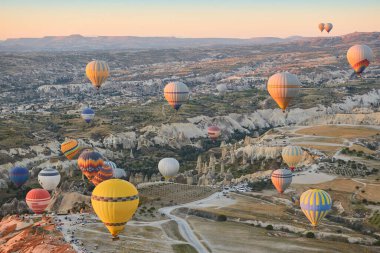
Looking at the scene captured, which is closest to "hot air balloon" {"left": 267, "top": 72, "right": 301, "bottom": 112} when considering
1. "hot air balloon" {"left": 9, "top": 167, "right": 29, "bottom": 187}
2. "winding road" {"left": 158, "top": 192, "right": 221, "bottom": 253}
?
"winding road" {"left": 158, "top": 192, "right": 221, "bottom": 253}

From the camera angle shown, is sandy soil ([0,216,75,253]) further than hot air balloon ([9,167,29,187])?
No

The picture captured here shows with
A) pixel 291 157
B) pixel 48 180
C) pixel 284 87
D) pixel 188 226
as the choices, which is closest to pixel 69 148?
pixel 48 180

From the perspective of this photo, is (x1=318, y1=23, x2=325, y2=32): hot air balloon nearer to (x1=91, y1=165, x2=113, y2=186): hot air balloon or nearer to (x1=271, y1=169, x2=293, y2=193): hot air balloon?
(x1=271, y1=169, x2=293, y2=193): hot air balloon

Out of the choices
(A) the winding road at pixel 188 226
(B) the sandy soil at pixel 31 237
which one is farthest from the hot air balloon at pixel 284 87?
(B) the sandy soil at pixel 31 237

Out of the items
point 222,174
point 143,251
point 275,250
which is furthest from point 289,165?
point 143,251

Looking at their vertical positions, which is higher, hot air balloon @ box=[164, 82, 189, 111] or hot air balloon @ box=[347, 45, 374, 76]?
hot air balloon @ box=[347, 45, 374, 76]

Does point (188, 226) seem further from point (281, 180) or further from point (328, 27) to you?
point (328, 27)
